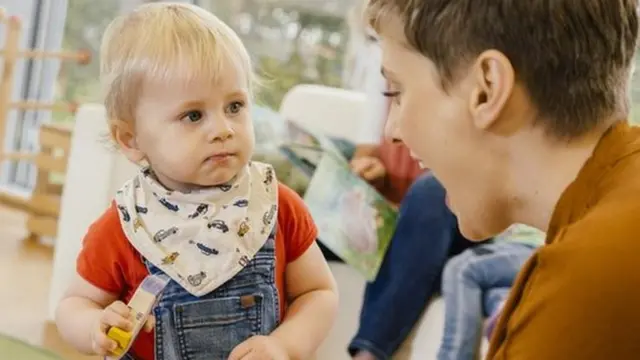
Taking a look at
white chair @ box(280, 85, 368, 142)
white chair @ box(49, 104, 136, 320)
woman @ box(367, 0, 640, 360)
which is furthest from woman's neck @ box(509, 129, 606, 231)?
white chair @ box(280, 85, 368, 142)

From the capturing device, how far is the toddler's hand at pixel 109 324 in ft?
4.00

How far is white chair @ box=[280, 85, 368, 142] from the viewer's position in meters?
2.83

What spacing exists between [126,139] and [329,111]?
1.54 meters

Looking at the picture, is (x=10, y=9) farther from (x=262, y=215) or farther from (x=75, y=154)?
(x=262, y=215)

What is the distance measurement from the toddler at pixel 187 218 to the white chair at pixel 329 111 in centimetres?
150

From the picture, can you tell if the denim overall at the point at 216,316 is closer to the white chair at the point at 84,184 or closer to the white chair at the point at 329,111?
the white chair at the point at 84,184

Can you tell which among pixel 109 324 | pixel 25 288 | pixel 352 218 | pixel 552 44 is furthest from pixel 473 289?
pixel 25 288

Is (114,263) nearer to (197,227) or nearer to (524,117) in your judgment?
(197,227)

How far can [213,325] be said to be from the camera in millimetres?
1285

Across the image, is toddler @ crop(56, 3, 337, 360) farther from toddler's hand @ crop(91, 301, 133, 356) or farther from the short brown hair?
the short brown hair

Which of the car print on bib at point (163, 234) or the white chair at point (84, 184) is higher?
the car print on bib at point (163, 234)

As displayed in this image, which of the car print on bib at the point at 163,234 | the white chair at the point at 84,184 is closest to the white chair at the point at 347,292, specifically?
the white chair at the point at 84,184

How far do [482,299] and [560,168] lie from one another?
3.61 feet

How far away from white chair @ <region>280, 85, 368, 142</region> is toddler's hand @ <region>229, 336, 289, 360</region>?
1.58 m
